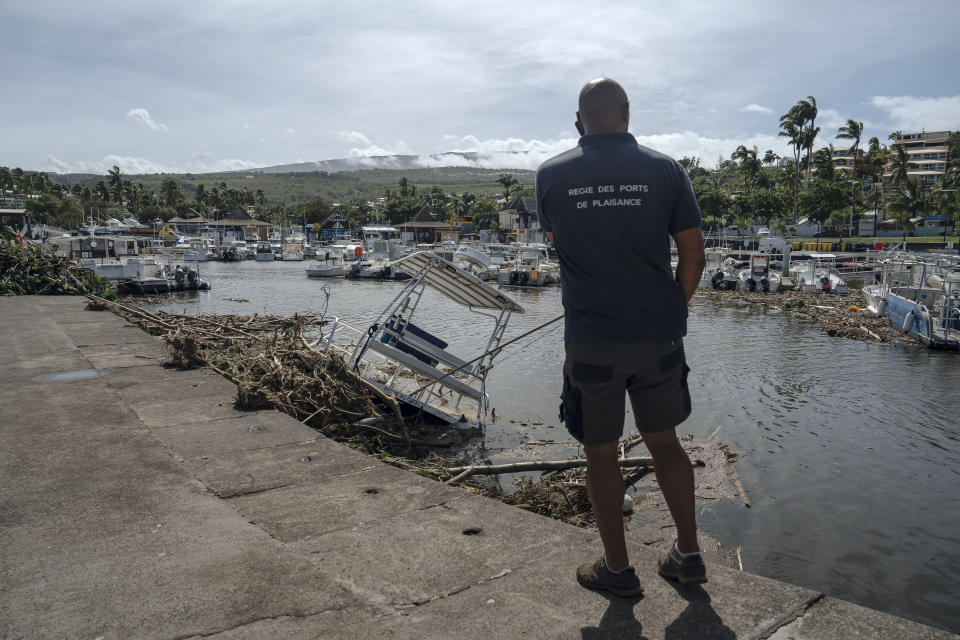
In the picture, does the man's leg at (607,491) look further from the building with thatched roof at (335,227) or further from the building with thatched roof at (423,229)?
the building with thatched roof at (335,227)

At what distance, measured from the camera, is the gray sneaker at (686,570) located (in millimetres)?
2844

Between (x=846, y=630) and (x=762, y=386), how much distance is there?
1417cm

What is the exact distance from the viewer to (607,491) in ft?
9.60

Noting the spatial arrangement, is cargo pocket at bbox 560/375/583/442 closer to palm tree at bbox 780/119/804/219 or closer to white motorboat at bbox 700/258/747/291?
→ white motorboat at bbox 700/258/747/291

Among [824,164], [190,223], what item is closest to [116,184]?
[190,223]

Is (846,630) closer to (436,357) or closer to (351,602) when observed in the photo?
(351,602)

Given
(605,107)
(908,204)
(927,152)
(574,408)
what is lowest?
(574,408)

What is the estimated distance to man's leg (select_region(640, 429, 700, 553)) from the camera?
291 cm

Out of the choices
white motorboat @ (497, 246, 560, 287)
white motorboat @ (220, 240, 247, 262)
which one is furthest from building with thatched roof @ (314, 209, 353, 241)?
white motorboat @ (497, 246, 560, 287)

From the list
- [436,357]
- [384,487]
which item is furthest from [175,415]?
[436,357]

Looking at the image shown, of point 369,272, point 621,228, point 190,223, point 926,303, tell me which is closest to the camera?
point 621,228

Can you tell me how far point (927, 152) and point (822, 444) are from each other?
17744 cm

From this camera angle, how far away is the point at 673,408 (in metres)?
2.86

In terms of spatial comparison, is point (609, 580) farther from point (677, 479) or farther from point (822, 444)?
point (822, 444)
